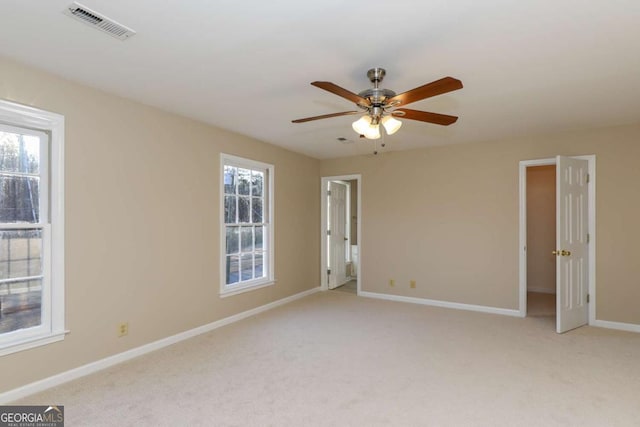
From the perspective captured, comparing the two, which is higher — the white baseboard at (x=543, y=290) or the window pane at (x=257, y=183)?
the window pane at (x=257, y=183)

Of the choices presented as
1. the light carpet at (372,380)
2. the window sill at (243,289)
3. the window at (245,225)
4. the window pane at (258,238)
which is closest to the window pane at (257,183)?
the window at (245,225)

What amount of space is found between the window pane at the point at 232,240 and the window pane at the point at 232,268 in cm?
8

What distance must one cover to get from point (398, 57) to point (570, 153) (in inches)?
128

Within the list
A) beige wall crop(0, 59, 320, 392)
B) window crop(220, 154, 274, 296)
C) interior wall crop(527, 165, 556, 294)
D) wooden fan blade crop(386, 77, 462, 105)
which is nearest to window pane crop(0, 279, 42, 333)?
beige wall crop(0, 59, 320, 392)

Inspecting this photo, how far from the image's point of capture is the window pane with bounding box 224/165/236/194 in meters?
4.34

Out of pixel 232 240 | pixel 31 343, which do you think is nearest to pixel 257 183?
pixel 232 240

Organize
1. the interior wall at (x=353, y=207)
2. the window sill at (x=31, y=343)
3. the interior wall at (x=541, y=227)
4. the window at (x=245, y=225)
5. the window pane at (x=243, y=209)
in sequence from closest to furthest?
the window sill at (x=31, y=343), the window at (x=245, y=225), the window pane at (x=243, y=209), the interior wall at (x=541, y=227), the interior wall at (x=353, y=207)

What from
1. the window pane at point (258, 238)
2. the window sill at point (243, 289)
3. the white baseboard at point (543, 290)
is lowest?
the white baseboard at point (543, 290)

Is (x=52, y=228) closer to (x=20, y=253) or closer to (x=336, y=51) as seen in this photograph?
(x=20, y=253)

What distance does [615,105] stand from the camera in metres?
3.31

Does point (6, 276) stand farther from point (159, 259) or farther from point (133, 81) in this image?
point (133, 81)

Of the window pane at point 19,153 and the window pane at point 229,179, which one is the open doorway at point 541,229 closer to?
the window pane at point 229,179

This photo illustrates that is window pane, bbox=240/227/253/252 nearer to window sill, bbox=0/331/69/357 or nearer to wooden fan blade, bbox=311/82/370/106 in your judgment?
window sill, bbox=0/331/69/357

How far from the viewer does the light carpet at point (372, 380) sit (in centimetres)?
227
